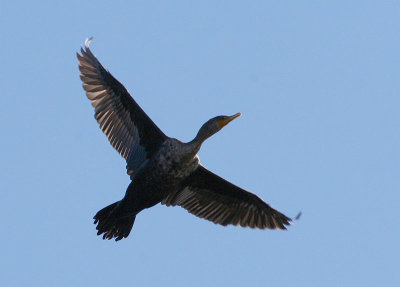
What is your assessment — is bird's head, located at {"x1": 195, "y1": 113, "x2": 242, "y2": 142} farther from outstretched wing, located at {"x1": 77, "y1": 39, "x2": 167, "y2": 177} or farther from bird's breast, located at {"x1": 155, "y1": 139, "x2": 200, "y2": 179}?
outstretched wing, located at {"x1": 77, "y1": 39, "x2": 167, "y2": 177}

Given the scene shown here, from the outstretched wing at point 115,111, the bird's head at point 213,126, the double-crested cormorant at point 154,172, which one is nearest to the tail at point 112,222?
the double-crested cormorant at point 154,172

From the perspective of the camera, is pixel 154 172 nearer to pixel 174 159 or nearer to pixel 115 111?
pixel 174 159

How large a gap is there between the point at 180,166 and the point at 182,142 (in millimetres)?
332

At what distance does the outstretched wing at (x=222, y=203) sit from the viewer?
44.1 feet

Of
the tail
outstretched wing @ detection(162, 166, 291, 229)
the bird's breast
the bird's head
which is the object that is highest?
the bird's head

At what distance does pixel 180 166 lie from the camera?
489 inches

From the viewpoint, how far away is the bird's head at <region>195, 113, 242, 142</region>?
1256 cm

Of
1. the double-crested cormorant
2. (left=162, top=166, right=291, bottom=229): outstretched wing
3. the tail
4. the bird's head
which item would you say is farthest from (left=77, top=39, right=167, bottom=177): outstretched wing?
(left=162, top=166, right=291, bottom=229): outstretched wing

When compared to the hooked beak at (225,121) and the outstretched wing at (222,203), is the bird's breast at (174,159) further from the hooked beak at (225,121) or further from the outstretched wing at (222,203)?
the outstretched wing at (222,203)

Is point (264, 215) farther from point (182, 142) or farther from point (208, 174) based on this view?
point (182, 142)


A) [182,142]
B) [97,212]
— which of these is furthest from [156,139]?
[97,212]

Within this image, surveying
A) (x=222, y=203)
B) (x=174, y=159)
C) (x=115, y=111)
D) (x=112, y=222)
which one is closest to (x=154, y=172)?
(x=174, y=159)

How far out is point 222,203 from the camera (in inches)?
539

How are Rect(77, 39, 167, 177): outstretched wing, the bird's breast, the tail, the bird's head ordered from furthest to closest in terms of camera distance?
Rect(77, 39, 167, 177): outstretched wing, the tail, the bird's head, the bird's breast
